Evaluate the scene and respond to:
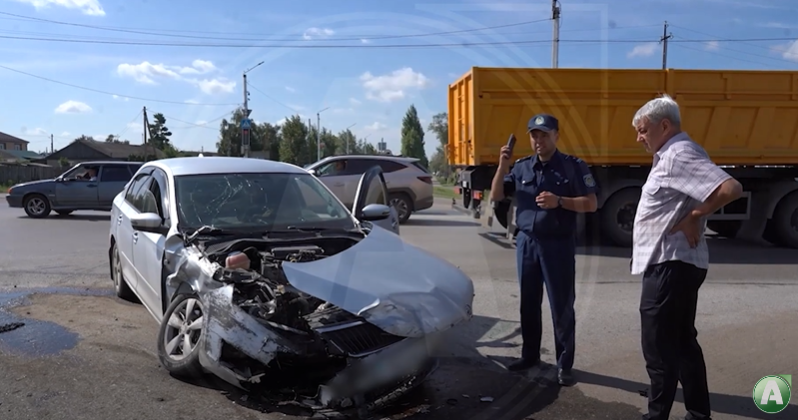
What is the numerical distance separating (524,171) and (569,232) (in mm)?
579

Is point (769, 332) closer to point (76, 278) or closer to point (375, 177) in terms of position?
point (375, 177)

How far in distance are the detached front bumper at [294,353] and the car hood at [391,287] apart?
15 centimetres

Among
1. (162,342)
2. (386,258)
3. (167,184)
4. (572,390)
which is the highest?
(167,184)

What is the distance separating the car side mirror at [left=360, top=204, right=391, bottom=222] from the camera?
6.14 m

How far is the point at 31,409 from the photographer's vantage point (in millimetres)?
4004

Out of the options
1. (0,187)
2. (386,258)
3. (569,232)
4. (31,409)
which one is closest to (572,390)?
(569,232)

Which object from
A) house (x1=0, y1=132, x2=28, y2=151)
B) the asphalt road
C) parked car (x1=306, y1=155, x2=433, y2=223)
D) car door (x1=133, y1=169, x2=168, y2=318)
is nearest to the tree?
A: parked car (x1=306, y1=155, x2=433, y2=223)

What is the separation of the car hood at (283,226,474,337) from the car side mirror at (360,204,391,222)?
3.91 feet

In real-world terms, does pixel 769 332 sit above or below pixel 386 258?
below

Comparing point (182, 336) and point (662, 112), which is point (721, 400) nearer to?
point (662, 112)

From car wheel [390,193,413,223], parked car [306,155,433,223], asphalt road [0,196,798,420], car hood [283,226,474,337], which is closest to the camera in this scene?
car hood [283,226,474,337]

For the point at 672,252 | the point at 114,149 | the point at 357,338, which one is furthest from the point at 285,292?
the point at 114,149

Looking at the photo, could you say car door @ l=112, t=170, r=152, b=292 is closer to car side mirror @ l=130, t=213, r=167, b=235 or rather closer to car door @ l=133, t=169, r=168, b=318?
car door @ l=133, t=169, r=168, b=318

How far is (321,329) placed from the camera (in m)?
3.87
